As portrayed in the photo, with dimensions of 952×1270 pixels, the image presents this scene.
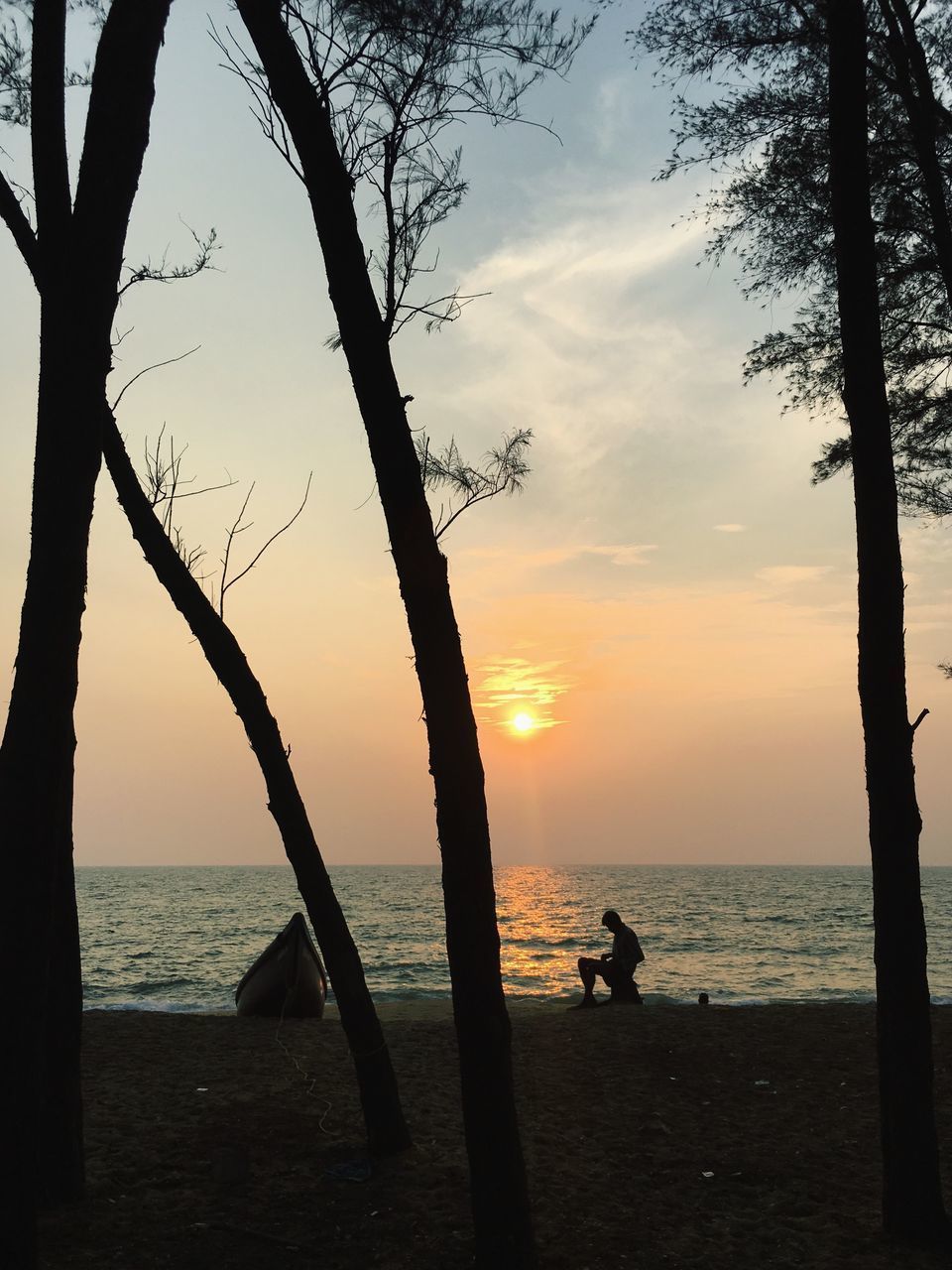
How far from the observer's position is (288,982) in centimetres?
1249

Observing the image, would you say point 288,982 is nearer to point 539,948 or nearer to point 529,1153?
point 529,1153

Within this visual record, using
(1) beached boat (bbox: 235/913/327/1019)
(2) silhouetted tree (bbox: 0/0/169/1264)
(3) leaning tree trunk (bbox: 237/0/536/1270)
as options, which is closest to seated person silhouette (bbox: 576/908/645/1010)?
(1) beached boat (bbox: 235/913/327/1019)

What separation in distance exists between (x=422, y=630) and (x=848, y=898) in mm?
Result: 75844

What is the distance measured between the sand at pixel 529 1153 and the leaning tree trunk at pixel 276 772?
2.54ft

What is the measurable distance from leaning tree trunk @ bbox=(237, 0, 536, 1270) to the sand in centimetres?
69

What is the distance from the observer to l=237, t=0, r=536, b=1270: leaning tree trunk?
14.3 ft

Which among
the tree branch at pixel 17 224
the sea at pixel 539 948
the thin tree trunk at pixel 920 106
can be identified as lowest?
the sea at pixel 539 948

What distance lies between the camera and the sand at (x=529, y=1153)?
484cm

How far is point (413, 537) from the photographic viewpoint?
461 centimetres

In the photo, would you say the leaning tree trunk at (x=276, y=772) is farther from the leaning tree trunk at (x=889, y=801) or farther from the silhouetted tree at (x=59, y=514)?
the leaning tree trunk at (x=889, y=801)

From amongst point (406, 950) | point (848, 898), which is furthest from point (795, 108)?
point (848, 898)

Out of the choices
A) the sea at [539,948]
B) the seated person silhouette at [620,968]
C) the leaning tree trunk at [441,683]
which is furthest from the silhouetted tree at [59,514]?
the sea at [539,948]

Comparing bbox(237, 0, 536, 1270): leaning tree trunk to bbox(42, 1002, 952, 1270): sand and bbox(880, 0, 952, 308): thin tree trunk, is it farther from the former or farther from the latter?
bbox(880, 0, 952, 308): thin tree trunk

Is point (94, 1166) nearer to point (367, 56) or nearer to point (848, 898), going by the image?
point (367, 56)
